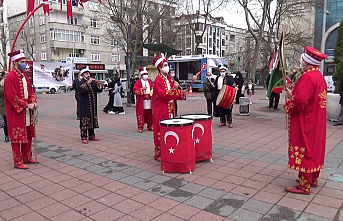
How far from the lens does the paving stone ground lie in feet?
11.8

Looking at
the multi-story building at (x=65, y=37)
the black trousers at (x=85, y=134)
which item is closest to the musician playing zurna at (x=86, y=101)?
the black trousers at (x=85, y=134)

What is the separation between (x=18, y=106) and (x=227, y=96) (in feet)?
17.8

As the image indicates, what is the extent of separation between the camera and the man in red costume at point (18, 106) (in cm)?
524

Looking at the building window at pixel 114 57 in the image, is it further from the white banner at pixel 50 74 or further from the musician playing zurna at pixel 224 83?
the musician playing zurna at pixel 224 83

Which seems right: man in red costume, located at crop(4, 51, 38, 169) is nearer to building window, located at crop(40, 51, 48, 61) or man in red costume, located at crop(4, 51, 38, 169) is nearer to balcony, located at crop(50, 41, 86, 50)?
balcony, located at crop(50, 41, 86, 50)

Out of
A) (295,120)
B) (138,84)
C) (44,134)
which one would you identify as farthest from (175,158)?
(44,134)

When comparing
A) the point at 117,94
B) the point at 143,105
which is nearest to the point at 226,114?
the point at 143,105

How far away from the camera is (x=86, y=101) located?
7285 millimetres

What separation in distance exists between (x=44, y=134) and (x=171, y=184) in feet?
18.3

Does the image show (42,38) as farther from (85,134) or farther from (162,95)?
(162,95)

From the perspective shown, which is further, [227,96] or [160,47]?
[160,47]

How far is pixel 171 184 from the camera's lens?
4.53 m

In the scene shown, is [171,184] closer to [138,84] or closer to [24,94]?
[24,94]

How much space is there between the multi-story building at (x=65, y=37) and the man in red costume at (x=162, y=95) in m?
38.0
